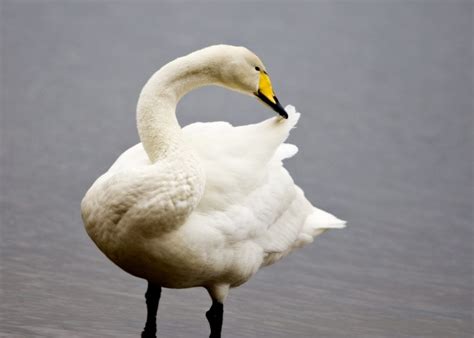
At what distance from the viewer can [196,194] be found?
527 centimetres

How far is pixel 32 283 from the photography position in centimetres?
657

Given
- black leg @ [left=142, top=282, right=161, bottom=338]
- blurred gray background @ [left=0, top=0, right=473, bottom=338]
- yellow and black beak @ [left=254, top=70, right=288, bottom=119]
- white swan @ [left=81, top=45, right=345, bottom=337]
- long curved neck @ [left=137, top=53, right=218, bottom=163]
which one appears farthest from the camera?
blurred gray background @ [left=0, top=0, right=473, bottom=338]

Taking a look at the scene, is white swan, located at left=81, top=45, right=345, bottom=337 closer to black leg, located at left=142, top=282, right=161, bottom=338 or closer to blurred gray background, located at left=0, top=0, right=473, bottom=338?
black leg, located at left=142, top=282, right=161, bottom=338

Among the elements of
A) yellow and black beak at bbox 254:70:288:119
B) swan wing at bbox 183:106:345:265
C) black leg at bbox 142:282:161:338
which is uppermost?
yellow and black beak at bbox 254:70:288:119

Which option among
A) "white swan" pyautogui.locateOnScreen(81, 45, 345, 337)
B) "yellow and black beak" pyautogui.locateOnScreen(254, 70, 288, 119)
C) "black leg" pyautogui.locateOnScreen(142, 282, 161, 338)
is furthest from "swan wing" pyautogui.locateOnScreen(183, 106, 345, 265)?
"black leg" pyautogui.locateOnScreen(142, 282, 161, 338)

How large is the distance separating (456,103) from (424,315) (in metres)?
8.11

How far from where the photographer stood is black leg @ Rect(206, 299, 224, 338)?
232 inches

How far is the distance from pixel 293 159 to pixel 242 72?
17.5 ft

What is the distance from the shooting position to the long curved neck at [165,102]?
5.48 m

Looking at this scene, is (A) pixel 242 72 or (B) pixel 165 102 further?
(A) pixel 242 72

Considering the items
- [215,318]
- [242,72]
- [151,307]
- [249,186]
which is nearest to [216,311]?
[215,318]

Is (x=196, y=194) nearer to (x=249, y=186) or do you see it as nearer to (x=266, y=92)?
(x=249, y=186)

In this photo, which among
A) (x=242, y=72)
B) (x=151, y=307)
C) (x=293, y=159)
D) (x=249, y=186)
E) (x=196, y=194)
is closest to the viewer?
(x=196, y=194)

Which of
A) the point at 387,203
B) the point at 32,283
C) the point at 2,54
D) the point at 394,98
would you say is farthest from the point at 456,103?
the point at 32,283
